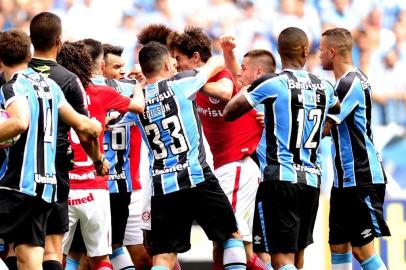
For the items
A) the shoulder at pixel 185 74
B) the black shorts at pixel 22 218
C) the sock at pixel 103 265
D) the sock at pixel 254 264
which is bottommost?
the sock at pixel 254 264

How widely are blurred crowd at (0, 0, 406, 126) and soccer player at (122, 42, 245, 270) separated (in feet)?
14.1

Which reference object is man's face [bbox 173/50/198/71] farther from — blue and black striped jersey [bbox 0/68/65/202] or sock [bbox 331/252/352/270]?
sock [bbox 331/252/352/270]

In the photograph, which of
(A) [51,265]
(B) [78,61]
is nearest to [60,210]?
(A) [51,265]

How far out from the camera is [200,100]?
10.1 meters

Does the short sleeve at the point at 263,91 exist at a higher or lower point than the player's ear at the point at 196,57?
lower

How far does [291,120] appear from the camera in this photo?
8359mm

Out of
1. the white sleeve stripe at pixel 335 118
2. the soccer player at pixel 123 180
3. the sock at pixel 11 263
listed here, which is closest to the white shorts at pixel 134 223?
the soccer player at pixel 123 180

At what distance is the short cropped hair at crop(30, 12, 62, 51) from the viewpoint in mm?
8055

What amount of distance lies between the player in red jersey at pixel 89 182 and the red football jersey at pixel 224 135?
1254mm

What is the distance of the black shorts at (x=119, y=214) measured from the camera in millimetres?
10148

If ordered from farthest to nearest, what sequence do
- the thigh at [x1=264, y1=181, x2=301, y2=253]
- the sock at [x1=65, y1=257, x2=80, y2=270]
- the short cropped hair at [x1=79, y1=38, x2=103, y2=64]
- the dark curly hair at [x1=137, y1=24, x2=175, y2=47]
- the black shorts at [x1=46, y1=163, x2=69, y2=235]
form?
1. the dark curly hair at [x1=137, y1=24, x2=175, y2=47]
2. the sock at [x1=65, y1=257, x2=80, y2=270]
3. the short cropped hair at [x1=79, y1=38, x2=103, y2=64]
4. the thigh at [x1=264, y1=181, x2=301, y2=253]
5. the black shorts at [x1=46, y1=163, x2=69, y2=235]

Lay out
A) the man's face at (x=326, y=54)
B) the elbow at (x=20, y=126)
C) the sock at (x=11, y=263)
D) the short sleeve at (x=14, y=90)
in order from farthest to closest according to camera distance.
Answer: the man's face at (x=326, y=54), the sock at (x=11, y=263), the short sleeve at (x=14, y=90), the elbow at (x=20, y=126)

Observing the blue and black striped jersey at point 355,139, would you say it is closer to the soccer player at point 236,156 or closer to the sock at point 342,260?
the sock at point 342,260

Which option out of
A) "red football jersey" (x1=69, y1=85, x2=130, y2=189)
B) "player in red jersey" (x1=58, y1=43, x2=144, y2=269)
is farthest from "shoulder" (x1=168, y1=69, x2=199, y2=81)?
"red football jersey" (x1=69, y1=85, x2=130, y2=189)
